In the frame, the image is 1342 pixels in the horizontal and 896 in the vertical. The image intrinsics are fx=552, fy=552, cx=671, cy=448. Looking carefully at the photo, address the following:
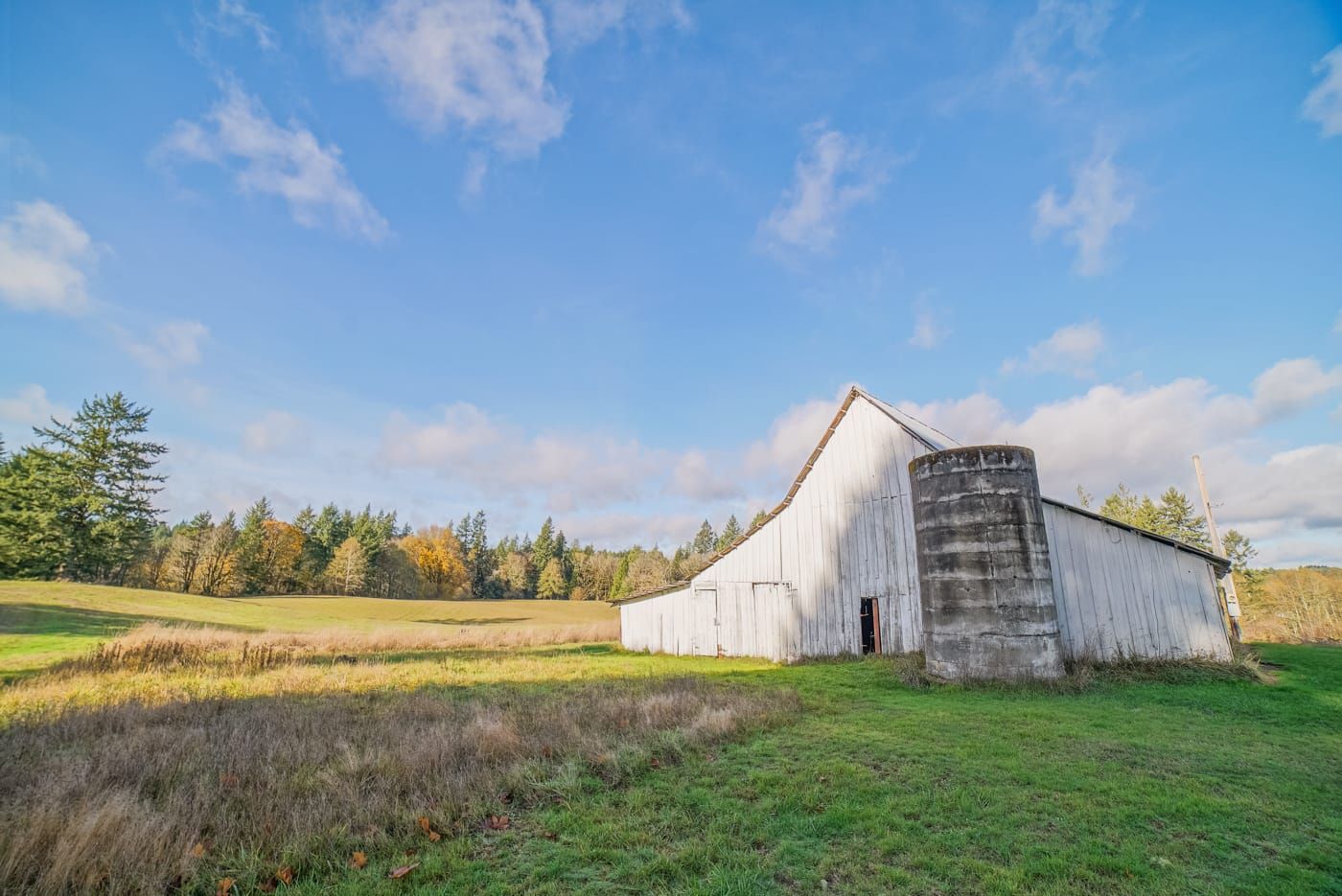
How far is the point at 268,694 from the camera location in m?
12.7

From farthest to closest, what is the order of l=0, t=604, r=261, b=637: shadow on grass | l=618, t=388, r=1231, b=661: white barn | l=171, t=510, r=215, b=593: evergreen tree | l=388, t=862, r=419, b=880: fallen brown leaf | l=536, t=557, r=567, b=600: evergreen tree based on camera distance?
l=536, t=557, r=567, b=600: evergreen tree, l=171, t=510, r=215, b=593: evergreen tree, l=0, t=604, r=261, b=637: shadow on grass, l=618, t=388, r=1231, b=661: white barn, l=388, t=862, r=419, b=880: fallen brown leaf

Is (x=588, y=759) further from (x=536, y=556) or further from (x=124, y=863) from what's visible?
(x=536, y=556)

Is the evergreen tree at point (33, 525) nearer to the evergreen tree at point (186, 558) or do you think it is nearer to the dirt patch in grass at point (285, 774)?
the evergreen tree at point (186, 558)

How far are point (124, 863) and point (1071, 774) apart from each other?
888 centimetres

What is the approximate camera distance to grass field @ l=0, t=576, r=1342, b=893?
4.14 m

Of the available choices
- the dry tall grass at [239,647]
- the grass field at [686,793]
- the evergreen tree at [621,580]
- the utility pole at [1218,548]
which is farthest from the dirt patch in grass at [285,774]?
the evergreen tree at [621,580]

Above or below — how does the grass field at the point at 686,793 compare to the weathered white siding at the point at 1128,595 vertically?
below

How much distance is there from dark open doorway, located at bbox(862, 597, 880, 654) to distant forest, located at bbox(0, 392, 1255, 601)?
522 centimetres

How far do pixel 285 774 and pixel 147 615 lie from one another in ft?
111

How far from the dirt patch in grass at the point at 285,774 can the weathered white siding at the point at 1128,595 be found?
9.65 meters

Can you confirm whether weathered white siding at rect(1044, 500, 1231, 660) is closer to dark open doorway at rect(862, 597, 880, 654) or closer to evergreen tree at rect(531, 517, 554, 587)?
dark open doorway at rect(862, 597, 880, 654)

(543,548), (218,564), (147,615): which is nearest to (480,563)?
(543,548)

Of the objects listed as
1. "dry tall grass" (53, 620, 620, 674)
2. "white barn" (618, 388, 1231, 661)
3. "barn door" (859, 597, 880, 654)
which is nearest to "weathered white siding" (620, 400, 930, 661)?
"white barn" (618, 388, 1231, 661)

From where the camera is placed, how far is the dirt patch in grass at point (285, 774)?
4.22m
